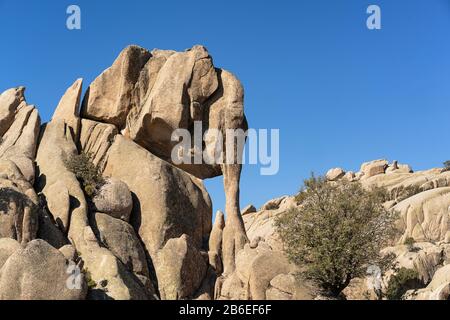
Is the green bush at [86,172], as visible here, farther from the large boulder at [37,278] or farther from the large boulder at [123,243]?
the large boulder at [37,278]

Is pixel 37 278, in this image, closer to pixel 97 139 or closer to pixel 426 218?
pixel 97 139

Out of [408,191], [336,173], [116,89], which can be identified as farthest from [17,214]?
[336,173]

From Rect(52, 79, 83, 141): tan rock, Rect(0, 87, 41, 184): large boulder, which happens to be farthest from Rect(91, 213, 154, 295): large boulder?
Rect(52, 79, 83, 141): tan rock

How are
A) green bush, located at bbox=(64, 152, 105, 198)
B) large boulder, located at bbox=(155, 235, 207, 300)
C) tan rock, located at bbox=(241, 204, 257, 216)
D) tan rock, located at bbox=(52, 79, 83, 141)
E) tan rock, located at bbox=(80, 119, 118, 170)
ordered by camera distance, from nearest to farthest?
large boulder, located at bbox=(155, 235, 207, 300) → green bush, located at bbox=(64, 152, 105, 198) → tan rock, located at bbox=(80, 119, 118, 170) → tan rock, located at bbox=(52, 79, 83, 141) → tan rock, located at bbox=(241, 204, 257, 216)

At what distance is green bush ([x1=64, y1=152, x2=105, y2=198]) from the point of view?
38.2 m

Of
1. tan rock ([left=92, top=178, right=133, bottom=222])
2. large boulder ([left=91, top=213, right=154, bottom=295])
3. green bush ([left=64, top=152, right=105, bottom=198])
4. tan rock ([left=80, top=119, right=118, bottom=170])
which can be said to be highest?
tan rock ([left=80, top=119, right=118, bottom=170])

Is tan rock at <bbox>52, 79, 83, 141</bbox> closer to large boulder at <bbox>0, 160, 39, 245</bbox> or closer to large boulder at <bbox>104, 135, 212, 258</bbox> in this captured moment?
large boulder at <bbox>104, 135, 212, 258</bbox>

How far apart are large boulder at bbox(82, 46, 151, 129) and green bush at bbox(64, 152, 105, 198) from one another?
567cm

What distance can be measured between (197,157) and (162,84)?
5901 mm

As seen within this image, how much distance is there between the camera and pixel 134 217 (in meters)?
39.3

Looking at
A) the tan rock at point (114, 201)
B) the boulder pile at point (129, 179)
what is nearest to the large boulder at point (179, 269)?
the boulder pile at point (129, 179)

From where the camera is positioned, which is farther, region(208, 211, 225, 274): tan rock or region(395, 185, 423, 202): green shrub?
region(395, 185, 423, 202): green shrub
